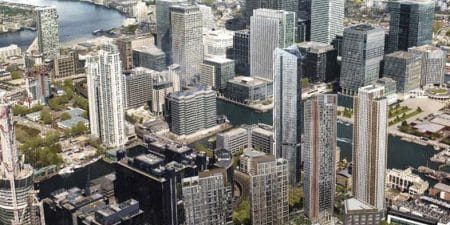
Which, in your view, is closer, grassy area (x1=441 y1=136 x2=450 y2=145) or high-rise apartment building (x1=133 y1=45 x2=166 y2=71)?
grassy area (x1=441 y1=136 x2=450 y2=145)

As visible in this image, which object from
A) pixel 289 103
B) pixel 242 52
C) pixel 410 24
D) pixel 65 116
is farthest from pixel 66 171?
pixel 410 24

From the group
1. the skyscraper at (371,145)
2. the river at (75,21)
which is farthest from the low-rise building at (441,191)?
the river at (75,21)

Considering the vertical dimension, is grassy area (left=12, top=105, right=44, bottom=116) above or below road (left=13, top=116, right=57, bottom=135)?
above

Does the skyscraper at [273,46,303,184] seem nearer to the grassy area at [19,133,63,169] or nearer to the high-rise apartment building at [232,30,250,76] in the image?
the grassy area at [19,133,63,169]

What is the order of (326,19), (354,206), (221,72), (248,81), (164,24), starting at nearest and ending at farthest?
1. (354,206)
2. (248,81)
3. (221,72)
4. (326,19)
5. (164,24)

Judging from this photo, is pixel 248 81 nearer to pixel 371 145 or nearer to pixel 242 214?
pixel 371 145

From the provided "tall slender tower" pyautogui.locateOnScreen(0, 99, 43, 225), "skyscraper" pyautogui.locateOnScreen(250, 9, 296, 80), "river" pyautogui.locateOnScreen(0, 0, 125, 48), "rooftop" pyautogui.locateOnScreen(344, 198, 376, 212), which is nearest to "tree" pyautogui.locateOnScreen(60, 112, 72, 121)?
"tall slender tower" pyautogui.locateOnScreen(0, 99, 43, 225)

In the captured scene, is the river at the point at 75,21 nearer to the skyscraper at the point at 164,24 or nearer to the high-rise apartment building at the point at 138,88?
the skyscraper at the point at 164,24
